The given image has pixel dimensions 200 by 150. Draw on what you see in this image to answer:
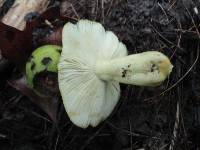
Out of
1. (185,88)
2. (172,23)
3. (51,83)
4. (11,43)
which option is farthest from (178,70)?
(11,43)

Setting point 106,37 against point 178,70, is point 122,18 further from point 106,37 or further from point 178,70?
point 178,70

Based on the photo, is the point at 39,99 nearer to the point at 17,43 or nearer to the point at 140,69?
the point at 17,43

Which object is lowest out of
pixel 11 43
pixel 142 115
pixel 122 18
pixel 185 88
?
pixel 142 115

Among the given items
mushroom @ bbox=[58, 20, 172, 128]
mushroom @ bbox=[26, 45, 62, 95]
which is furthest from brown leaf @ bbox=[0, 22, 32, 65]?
mushroom @ bbox=[58, 20, 172, 128]

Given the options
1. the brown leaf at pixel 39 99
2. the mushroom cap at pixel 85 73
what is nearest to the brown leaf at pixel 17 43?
the brown leaf at pixel 39 99

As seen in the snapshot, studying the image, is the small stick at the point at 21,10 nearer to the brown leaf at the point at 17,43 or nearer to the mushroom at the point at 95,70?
the brown leaf at the point at 17,43

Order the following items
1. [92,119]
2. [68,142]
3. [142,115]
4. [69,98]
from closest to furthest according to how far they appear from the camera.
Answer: [69,98] < [92,119] < [68,142] < [142,115]
